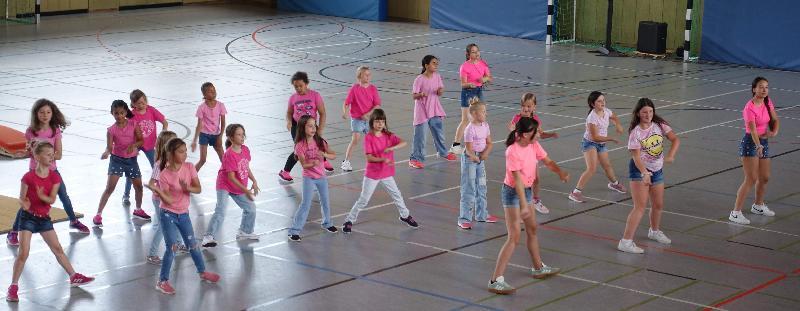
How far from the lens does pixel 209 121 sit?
16859 millimetres

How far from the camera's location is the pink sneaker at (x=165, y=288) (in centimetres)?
1213

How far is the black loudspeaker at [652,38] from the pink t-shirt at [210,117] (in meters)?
18.7

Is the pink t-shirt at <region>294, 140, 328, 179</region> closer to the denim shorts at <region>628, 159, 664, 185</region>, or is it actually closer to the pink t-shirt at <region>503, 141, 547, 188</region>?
the pink t-shirt at <region>503, 141, 547, 188</region>

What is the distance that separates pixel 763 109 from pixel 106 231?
27.6ft

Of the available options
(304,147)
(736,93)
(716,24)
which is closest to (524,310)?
(304,147)

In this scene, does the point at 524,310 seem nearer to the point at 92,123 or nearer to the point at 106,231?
the point at 106,231

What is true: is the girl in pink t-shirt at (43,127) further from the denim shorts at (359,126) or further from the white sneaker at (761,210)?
the white sneaker at (761,210)

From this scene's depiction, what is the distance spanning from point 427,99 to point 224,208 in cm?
549

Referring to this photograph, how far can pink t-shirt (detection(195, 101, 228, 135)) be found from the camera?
16.8 metres

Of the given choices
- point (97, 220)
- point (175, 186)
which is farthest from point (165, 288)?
point (97, 220)

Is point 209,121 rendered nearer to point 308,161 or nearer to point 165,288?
point 308,161

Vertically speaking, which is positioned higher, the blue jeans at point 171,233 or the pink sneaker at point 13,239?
the blue jeans at point 171,233

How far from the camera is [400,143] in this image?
1441 centimetres

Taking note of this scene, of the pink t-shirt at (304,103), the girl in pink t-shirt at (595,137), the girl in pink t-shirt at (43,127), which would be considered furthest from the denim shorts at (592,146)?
the girl in pink t-shirt at (43,127)
